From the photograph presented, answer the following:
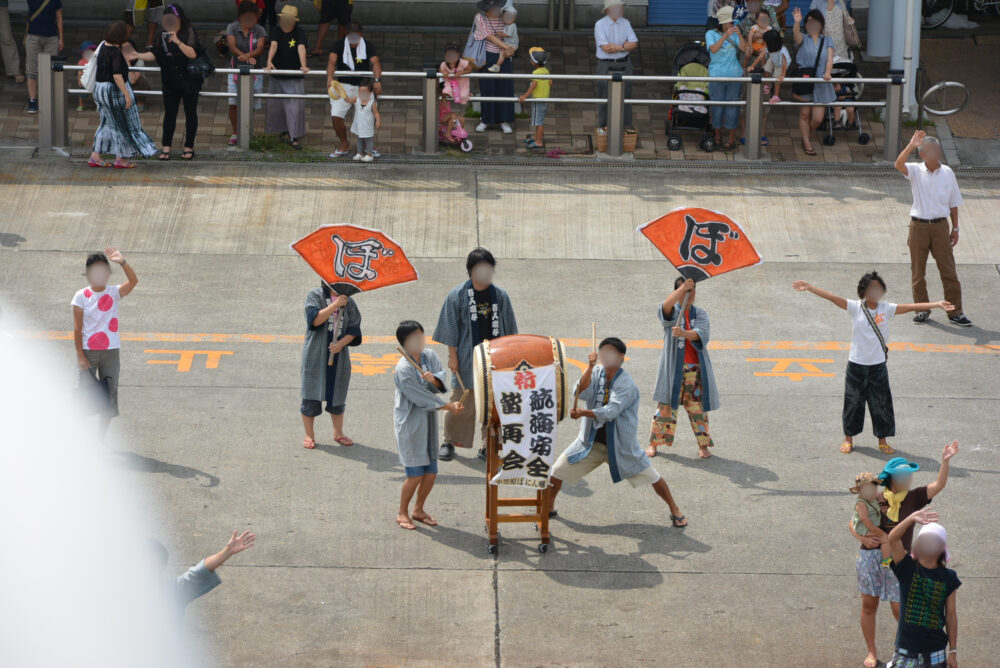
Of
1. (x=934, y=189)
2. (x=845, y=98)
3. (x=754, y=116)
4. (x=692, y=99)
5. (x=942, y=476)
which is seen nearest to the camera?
(x=942, y=476)

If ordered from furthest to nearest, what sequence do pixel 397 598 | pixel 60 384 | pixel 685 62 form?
pixel 685 62
pixel 60 384
pixel 397 598

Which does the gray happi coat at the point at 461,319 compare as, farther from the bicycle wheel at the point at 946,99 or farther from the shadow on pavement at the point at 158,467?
the bicycle wheel at the point at 946,99

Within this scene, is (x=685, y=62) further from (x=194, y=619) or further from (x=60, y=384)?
(x=194, y=619)

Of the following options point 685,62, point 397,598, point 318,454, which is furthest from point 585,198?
point 397,598

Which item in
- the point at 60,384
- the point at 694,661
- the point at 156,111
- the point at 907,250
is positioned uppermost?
the point at 156,111

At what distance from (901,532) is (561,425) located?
13.0 feet

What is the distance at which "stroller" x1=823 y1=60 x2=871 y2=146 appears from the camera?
16.3 metres

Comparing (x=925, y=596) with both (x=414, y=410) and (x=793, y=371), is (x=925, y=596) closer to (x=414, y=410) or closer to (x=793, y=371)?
(x=414, y=410)

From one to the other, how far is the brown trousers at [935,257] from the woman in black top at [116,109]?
27.4 feet

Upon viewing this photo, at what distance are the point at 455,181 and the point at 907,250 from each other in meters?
4.97

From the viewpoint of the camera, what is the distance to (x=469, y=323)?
986cm

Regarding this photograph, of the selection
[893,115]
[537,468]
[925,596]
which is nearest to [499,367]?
[537,468]

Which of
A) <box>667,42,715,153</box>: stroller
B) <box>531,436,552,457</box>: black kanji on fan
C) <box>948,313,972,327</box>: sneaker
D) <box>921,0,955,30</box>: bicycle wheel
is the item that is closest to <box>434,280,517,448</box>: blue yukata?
<box>531,436,552,457</box>: black kanji on fan

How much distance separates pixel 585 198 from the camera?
49.1 feet
